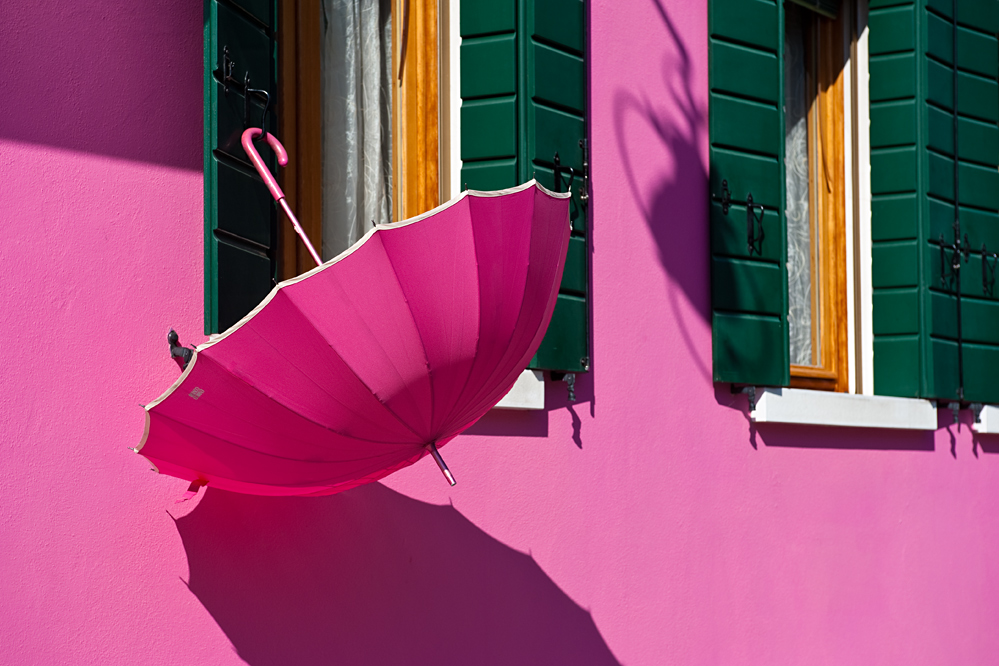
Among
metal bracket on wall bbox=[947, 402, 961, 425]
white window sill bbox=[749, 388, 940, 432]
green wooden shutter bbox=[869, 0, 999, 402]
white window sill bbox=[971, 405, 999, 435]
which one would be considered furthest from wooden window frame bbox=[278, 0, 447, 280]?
white window sill bbox=[971, 405, 999, 435]

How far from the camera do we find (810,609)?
4.45 m

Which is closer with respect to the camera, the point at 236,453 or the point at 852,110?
the point at 236,453

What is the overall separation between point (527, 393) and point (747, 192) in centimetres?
147

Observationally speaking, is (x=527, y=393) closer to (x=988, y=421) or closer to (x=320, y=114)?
(x=320, y=114)

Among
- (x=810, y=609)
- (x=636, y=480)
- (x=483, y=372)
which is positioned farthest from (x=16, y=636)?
(x=810, y=609)

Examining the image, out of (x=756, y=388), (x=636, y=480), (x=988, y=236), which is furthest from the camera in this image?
(x=988, y=236)

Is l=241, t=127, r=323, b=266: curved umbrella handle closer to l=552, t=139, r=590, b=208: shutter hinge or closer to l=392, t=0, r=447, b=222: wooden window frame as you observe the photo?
l=392, t=0, r=447, b=222: wooden window frame

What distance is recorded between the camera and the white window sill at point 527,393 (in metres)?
3.41

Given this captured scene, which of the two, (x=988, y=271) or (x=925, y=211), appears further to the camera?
(x=988, y=271)

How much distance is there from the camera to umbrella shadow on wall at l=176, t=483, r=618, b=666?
2.79m

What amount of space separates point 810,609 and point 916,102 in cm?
250

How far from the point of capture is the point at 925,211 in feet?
16.1

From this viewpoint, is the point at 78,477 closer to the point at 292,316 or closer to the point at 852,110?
the point at 292,316

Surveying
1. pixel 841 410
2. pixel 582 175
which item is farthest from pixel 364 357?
pixel 841 410
